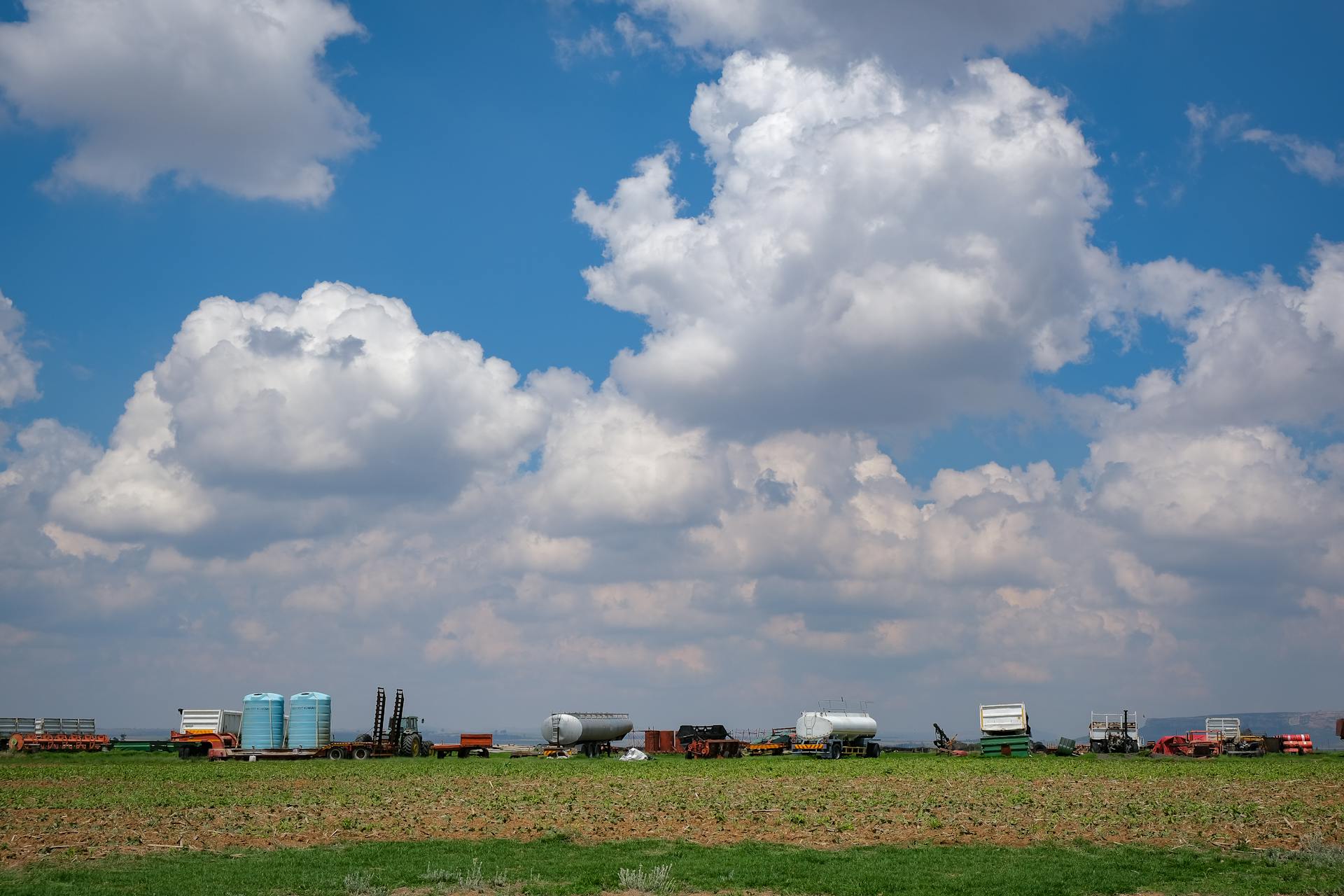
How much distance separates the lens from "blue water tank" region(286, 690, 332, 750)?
227 ft

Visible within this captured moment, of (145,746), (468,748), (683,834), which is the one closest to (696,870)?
(683,834)

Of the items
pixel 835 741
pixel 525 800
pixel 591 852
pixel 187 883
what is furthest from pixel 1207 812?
pixel 835 741

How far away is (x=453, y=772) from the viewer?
170 ft

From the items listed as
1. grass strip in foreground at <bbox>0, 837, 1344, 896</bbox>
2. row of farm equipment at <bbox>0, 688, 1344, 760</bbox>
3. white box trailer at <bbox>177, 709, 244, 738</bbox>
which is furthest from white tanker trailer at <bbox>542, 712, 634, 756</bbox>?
grass strip in foreground at <bbox>0, 837, 1344, 896</bbox>

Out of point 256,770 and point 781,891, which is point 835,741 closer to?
point 256,770

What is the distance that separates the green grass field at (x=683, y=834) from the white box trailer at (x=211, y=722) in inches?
954

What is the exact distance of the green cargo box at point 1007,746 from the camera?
72688 millimetres

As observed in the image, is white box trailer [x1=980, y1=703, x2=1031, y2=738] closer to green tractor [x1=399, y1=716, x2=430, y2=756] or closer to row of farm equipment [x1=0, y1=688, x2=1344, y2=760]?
row of farm equipment [x1=0, y1=688, x2=1344, y2=760]

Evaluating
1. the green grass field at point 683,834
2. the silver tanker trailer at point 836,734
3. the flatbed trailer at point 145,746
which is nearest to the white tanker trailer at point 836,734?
the silver tanker trailer at point 836,734

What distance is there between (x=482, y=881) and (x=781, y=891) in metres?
5.69

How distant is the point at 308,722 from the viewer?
69500 mm

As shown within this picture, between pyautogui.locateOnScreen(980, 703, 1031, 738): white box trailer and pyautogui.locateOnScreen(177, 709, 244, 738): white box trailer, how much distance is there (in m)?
50.5

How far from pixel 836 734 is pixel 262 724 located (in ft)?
126

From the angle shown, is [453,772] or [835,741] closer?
[453,772]
